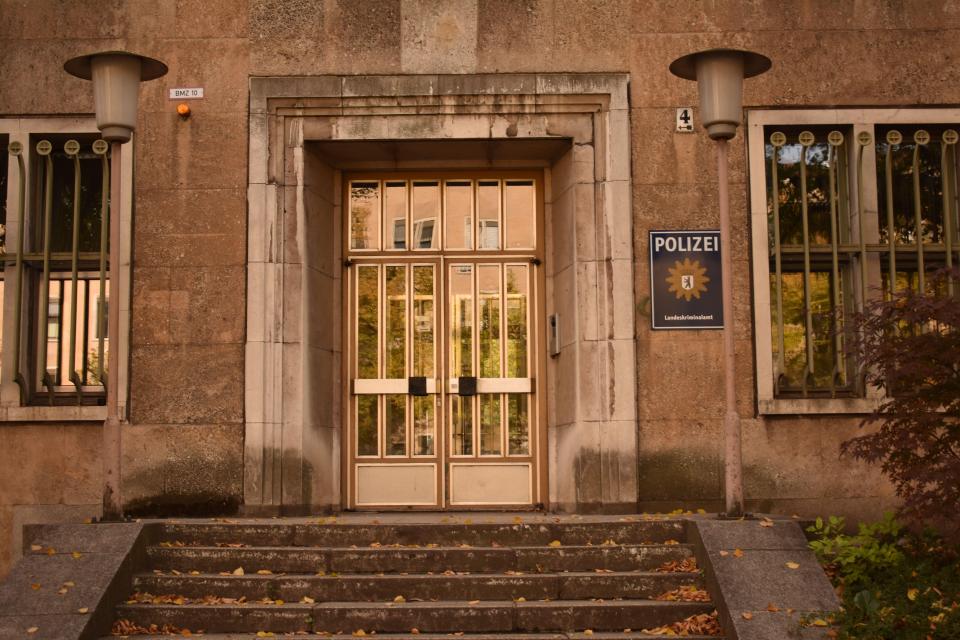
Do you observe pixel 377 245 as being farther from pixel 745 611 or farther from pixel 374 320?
pixel 745 611

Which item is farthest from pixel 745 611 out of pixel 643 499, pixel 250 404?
pixel 250 404

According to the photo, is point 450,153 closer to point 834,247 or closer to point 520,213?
point 520,213

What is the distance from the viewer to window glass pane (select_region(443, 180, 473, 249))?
35.7ft

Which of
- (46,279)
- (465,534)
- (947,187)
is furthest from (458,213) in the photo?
(947,187)

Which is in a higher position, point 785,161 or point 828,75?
point 828,75

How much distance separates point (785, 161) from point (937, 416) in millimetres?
3488

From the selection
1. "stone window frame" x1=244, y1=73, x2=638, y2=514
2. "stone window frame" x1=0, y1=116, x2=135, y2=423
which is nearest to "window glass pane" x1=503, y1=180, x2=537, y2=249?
"stone window frame" x1=244, y1=73, x2=638, y2=514

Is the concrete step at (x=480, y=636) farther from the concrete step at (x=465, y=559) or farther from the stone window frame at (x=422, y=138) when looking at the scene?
the stone window frame at (x=422, y=138)

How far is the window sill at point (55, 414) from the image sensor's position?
9773mm

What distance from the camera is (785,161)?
1027 cm

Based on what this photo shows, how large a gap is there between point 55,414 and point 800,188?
22.6ft

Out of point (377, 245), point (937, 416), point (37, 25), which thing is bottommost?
point (937, 416)

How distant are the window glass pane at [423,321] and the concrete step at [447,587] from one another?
3.36m

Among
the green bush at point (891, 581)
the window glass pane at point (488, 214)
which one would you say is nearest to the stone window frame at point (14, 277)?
the window glass pane at point (488, 214)
